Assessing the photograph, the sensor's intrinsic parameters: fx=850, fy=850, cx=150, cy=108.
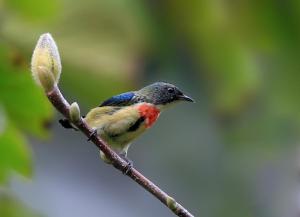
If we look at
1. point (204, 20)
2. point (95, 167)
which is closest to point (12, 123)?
point (204, 20)

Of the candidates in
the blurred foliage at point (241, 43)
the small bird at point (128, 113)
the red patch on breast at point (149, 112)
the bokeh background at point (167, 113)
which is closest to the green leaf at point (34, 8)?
the bokeh background at point (167, 113)

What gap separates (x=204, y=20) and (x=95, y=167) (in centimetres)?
157

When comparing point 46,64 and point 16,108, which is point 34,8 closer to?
point 16,108

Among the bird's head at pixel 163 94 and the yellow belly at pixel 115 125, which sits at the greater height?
the bird's head at pixel 163 94

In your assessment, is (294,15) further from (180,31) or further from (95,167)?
(95,167)

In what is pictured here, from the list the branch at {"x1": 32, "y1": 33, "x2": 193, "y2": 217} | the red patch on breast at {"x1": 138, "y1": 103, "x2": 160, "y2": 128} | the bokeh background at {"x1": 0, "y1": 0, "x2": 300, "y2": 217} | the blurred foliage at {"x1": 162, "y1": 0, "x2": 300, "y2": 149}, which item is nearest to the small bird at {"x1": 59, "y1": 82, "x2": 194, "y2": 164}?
the red patch on breast at {"x1": 138, "y1": 103, "x2": 160, "y2": 128}

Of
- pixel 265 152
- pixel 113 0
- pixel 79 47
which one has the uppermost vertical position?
pixel 113 0

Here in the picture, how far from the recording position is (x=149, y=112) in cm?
242

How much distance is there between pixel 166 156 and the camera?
6695 millimetres

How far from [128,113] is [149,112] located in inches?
2.4

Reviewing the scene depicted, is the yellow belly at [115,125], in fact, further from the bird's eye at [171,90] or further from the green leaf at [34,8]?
the green leaf at [34,8]

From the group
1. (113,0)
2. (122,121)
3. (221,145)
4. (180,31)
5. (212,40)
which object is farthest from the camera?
(221,145)

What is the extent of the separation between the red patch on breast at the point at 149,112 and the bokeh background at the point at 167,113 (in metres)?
0.30

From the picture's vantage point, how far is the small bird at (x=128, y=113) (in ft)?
7.43
